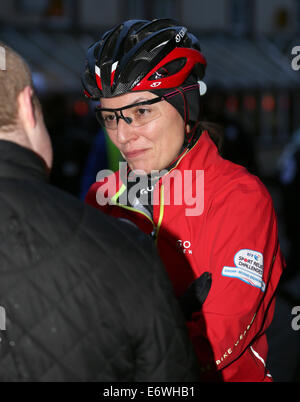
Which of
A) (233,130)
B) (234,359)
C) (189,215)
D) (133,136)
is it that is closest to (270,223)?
(189,215)

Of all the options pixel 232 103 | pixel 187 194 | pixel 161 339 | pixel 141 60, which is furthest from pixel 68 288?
pixel 232 103

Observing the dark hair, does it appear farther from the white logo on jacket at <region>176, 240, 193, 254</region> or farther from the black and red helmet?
the white logo on jacket at <region>176, 240, 193, 254</region>

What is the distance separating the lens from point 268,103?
20031mm

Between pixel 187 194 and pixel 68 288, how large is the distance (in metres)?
0.87

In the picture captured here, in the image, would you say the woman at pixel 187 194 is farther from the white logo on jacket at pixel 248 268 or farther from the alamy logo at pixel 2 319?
the alamy logo at pixel 2 319

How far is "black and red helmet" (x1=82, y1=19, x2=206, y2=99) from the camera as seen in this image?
7.12 feet

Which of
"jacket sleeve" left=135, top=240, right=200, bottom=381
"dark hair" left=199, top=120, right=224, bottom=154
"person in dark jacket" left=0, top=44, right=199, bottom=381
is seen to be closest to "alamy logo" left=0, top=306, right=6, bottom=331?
"person in dark jacket" left=0, top=44, right=199, bottom=381

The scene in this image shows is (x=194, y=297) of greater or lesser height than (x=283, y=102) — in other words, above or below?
above

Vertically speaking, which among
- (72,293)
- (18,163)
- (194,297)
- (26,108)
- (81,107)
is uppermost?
(26,108)

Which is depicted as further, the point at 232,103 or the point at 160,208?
the point at 232,103

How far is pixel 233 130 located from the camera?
21.1 feet

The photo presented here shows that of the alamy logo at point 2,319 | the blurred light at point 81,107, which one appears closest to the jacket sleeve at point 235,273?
the alamy logo at point 2,319

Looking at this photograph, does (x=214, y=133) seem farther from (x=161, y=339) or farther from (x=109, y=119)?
(x=161, y=339)
